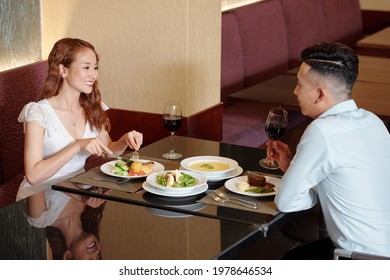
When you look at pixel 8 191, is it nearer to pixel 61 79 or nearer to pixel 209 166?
pixel 61 79

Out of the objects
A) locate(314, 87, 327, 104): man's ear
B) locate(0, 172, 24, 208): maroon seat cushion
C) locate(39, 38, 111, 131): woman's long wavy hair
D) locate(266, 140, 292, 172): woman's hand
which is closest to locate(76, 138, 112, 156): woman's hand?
locate(39, 38, 111, 131): woman's long wavy hair

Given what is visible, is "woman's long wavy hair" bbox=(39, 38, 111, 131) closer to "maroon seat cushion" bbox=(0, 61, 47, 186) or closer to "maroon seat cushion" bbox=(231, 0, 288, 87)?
"maroon seat cushion" bbox=(0, 61, 47, 186)

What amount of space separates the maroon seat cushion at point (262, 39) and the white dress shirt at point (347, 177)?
270 centimetres

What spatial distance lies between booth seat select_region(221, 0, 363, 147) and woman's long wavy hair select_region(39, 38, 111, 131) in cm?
113

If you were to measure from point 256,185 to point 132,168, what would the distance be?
45 cm

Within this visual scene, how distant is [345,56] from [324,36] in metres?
4.02

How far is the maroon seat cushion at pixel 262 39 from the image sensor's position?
5.16m

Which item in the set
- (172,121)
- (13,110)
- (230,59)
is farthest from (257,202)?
(230,59)

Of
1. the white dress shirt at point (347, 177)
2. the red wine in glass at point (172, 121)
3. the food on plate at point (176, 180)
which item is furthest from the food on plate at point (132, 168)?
the white dress shirt at point (347, 177)

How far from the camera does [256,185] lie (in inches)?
102

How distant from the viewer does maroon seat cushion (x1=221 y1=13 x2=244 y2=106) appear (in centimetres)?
487

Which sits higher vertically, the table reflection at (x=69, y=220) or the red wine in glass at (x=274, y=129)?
the red wine in glass at (x=274, y=129)

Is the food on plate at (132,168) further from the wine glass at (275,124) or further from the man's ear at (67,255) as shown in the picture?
the man's ear at (67,255)
